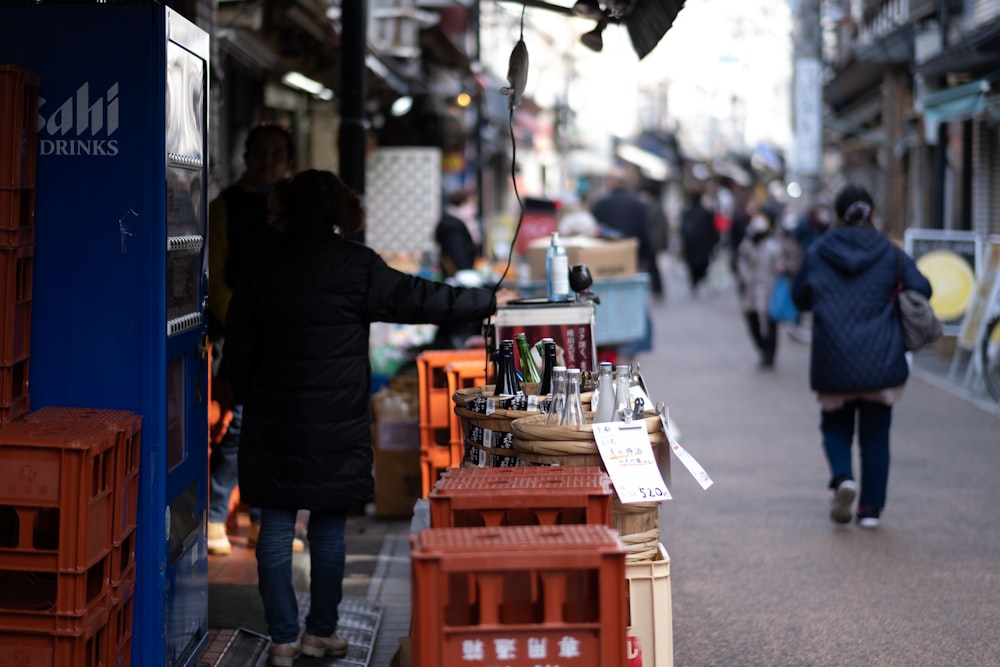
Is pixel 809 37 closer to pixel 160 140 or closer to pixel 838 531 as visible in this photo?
pixel 838 531

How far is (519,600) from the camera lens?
3838 millimetres

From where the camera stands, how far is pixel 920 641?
20.8 ft

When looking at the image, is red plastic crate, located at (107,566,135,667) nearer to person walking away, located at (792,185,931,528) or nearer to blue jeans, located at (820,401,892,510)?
person walking away, located at (792,185,931,528)

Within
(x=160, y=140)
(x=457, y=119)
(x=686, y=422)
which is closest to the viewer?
(x=160, y=140)

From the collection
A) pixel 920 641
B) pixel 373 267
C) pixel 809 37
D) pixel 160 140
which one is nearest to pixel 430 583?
pixel 160 140

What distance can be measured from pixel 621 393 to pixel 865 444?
382cm

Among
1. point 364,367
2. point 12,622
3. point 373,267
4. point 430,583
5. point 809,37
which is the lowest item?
point 12,622

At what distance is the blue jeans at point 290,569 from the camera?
584cm

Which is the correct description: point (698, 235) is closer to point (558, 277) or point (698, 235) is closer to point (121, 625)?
point (558, 277)

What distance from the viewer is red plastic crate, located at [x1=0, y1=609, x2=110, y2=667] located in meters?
4.33

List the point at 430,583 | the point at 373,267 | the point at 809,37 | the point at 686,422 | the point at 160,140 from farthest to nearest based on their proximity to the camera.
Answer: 1. the point at 809,37
2. the point at 686,422
3. the point at 373,267
4. the point at 160,140
5. the point at 430,583

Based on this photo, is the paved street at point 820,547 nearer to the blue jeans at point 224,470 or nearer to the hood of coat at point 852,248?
the hood of coat at point 852,248

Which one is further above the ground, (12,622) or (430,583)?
(430,583)

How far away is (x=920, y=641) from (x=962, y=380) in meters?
10.4
